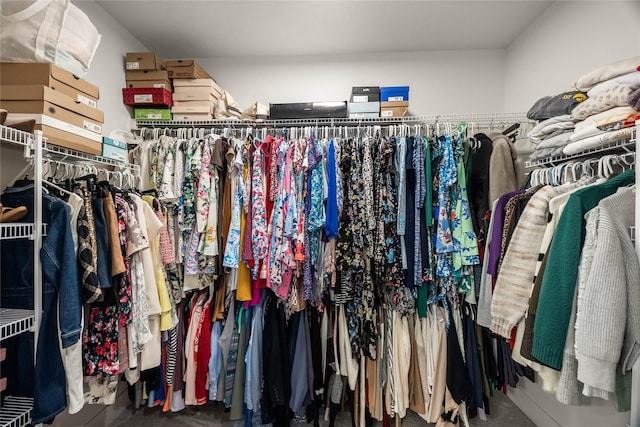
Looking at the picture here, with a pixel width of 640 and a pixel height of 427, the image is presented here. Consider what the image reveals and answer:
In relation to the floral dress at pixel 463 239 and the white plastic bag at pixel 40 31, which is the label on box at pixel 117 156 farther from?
the floral dress at pixel 463 239

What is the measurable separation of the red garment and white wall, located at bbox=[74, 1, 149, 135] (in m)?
1.54

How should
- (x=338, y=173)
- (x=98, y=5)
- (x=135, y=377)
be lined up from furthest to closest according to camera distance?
(x=98, y=5) < (x=338, y=173) < (x=135, y=377)

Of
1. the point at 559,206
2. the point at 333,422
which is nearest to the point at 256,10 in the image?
the point at 559,206

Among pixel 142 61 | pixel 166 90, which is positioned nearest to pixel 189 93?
pixel 166 90

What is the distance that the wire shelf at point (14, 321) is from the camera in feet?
3.00

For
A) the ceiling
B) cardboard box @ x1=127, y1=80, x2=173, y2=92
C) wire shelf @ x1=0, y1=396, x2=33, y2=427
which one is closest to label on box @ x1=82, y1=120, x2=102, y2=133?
cardboard box @ x1=127, y1=80, x2=173, y2=92

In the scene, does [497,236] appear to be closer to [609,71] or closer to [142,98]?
[609,71]

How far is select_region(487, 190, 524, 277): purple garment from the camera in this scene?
140 centimetres

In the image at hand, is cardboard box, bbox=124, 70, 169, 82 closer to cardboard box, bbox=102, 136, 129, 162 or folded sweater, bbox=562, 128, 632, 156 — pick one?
cardboard box, bbox=102, 136, 129, 162

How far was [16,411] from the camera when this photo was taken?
0.99 m

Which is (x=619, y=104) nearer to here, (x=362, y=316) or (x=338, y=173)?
(x=338, y=173)

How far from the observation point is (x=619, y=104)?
103 centimetres

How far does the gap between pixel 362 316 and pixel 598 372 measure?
3.65ft

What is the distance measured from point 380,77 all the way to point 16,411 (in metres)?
2.95
